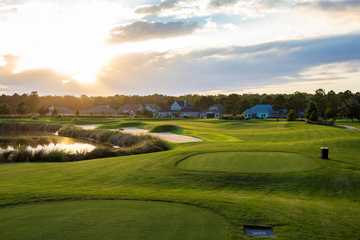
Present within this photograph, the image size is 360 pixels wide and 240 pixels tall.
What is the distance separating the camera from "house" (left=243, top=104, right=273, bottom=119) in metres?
109

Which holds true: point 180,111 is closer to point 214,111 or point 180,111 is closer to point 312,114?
point 214,111

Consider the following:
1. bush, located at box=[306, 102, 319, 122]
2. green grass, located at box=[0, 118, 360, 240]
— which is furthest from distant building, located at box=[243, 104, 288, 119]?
green grass, located at box=[0, 118, 360, 240]

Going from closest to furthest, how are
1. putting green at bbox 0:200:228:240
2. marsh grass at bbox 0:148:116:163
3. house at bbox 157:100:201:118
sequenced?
putting green at bbox 0:200:228:240, marsh grass at bbox 0:148:116:163, house at bbox 157:100:201:118

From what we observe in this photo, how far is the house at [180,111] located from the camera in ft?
439

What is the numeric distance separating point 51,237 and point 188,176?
33.6 feet

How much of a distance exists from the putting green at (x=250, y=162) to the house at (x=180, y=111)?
11021cm

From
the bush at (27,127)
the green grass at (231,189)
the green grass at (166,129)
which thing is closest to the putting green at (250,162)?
the green grass at (231,189)

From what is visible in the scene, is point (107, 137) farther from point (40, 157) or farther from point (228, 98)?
point (228, 98)

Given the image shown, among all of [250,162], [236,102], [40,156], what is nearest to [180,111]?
[236,102]

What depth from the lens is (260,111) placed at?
10994 cm

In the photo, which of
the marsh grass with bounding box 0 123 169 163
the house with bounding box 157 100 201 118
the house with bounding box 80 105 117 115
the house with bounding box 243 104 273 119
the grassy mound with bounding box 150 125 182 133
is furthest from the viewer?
the house with bounding box 80 105 117 115

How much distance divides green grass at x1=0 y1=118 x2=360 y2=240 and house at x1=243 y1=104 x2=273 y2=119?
267 feet

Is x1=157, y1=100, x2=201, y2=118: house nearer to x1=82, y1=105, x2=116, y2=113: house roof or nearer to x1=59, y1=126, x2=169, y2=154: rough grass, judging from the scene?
x1=82, y1=105, x2=116, y2=113: house roof

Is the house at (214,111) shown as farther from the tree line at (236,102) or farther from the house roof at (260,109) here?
the house roof at (260,109)
